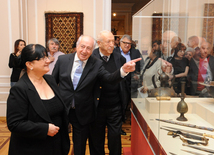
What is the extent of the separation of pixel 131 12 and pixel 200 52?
9.05 m

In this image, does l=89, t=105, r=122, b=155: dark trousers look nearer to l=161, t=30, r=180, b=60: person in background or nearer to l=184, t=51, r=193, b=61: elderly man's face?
l=161, t=30, r=180, b=60: person in background

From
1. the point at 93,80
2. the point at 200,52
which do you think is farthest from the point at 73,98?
the point at 200,52

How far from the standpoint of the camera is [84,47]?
2.24 metres

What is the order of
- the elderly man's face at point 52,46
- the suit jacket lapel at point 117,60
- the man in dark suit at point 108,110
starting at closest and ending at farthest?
the man in dark suit at point 108,110, the suit jacket lapel at point 117,60, the elderly man's face at point 52,46

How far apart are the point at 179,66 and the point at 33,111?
1070mm

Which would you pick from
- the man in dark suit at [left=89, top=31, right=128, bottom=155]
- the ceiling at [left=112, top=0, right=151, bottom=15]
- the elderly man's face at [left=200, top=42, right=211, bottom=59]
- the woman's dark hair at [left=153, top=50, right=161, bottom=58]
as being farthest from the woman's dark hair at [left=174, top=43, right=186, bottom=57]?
the ceiling at [left=112, top=0, right=151, bottom=15]

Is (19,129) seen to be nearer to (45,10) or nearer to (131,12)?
(45,10)

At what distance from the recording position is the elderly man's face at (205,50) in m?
1.10

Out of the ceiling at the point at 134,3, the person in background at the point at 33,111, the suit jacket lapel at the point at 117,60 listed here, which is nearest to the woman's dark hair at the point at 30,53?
the person in background at the point at 33,111

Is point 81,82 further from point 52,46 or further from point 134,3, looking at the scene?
point 134,3

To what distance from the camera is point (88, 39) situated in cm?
226

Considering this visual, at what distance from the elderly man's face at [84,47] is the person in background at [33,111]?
63cm

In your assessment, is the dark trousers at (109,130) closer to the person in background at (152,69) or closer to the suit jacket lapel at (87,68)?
the suit jacket lapel at (87,68)

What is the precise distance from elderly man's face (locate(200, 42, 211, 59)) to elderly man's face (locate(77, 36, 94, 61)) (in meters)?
1.32
